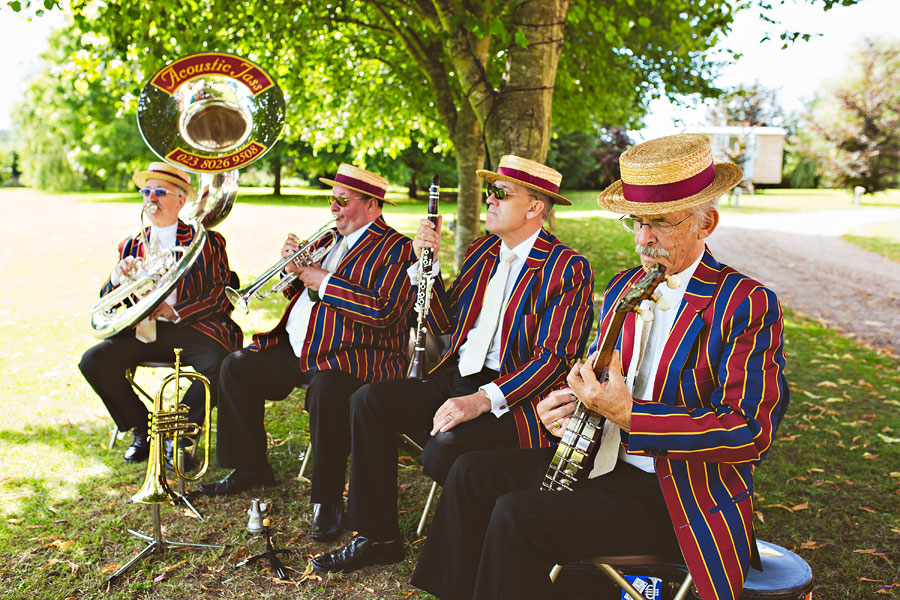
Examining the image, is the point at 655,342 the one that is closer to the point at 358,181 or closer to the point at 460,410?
the point at 460,410

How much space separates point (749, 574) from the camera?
2.46 m

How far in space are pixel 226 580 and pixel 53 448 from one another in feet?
6.96

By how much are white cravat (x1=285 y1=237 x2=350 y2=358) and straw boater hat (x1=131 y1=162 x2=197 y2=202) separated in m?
1.01

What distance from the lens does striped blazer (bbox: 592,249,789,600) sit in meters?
2.23

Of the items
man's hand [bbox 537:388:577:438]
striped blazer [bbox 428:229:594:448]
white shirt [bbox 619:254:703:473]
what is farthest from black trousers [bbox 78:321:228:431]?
Result: white shirt [bbox 619:254:703:473]

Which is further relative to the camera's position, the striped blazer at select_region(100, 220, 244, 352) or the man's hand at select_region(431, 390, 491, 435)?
the striped blazer at select_region(100, 220, 244, 352)

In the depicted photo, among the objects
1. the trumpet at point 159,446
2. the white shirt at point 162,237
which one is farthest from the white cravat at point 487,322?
the white shirt at point 162,237

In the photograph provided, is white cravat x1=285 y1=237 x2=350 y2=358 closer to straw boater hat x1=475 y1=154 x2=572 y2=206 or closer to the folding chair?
straw boater hat x1=475 y1=154 x2=572 y2=206

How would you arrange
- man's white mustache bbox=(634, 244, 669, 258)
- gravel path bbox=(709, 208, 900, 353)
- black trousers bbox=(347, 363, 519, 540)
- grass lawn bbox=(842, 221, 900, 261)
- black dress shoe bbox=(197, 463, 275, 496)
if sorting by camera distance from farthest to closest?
grass lawn bbox=(842, 221, 900, 261) < gravel path bbox=(709, 208, 900, 353) < black dress shoe bbox=(197, 463, 275, 496) < black trousers bbox=(347, 363, 519, 540) < man's white mustache bbox=(634, 244, 669, 258)

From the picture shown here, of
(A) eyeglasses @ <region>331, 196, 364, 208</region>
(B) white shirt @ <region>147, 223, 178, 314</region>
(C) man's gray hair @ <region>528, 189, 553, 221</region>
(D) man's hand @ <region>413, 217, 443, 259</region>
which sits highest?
(C) man's gray hair @ <region>528, 189, 553, 221</region>

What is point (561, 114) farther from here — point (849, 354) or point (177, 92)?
point (177, 92)

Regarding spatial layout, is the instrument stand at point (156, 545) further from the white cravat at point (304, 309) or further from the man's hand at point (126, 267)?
the man's hand at point (126, 267)

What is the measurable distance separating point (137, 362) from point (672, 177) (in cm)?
346

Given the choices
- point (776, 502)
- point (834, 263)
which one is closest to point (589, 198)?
point (834, 263)
